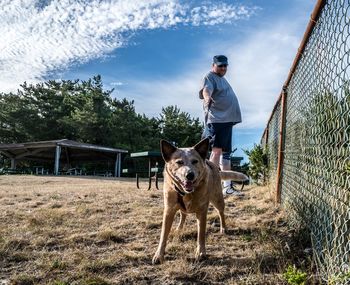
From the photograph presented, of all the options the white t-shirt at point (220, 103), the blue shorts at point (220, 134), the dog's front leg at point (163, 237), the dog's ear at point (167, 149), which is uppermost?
the white t-shirt at point (220, 103)

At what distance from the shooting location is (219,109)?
213 inches

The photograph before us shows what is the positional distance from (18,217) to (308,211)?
149 inches

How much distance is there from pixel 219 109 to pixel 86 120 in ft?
88.7

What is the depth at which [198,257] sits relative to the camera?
10.0ft

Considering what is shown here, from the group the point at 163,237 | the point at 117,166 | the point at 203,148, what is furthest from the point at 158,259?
the point at 117,166

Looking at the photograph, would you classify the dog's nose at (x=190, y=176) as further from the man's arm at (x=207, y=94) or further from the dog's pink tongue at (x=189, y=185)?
the man's arm at (x=207, y=94)

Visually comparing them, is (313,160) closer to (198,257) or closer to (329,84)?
(329,84)

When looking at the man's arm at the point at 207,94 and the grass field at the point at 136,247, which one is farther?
the man's arm at the point at 207,94

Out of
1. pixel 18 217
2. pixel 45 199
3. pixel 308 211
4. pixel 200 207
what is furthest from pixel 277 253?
pixel 45 199

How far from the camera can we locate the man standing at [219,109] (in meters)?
5.37

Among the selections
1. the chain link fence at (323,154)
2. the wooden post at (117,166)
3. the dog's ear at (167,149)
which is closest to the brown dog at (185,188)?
the dog's ear at (167,149)

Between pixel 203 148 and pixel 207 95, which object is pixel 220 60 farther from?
pixel 203 148

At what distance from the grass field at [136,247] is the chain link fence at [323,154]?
0.27 meters

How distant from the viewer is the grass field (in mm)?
2730
